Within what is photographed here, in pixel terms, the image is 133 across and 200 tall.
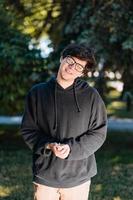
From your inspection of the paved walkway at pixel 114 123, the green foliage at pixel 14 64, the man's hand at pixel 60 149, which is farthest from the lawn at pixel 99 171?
the man's hand at pixel 60 149

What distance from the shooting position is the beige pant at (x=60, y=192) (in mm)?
3252

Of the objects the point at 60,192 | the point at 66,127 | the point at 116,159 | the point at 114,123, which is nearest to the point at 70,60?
the point at 66,127

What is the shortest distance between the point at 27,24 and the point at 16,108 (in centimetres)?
159

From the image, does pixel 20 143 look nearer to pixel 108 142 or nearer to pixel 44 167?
pixel 108 142

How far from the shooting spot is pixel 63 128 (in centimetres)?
322

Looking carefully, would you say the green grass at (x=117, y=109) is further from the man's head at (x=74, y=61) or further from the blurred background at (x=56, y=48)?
the man's head at (x=74, y=61)

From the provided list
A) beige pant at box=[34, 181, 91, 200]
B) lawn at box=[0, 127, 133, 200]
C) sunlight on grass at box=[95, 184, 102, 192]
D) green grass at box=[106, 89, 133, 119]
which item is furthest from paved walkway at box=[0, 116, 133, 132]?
beige pant at box=[34, 181, 91, 200]

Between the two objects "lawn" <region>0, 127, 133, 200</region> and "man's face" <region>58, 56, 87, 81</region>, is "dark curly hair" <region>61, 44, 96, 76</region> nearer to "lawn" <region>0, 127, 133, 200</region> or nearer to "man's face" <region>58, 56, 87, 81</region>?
"man's face" <region>58, 56, 87, 81</region>

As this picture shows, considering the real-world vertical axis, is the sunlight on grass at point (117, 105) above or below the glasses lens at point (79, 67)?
below

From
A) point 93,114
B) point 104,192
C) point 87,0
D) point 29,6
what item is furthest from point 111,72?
point 93,114

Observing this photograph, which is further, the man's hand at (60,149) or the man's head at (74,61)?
the man's head at (74,61)

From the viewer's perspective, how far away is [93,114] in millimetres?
3275

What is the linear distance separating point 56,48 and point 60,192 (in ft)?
Result: 20.5

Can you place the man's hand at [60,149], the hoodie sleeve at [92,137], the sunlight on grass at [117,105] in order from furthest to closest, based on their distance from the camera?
the sunlight on grass at [117,105]
the hoodie sleeve at [92,137]
the man's hand at [60,149]
